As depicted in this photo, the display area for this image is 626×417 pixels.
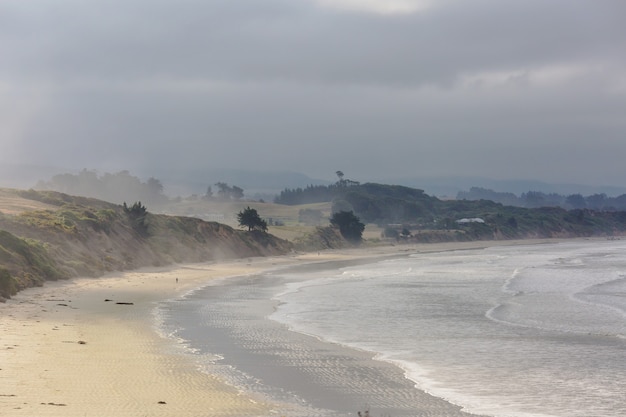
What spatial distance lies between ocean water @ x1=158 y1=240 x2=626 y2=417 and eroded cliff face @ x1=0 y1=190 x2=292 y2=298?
276 inches

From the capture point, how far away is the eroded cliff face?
35125mm

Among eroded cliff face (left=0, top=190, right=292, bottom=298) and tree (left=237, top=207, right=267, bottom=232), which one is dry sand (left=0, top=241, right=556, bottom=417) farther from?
tree (left=237, top=207, right=267, bottom=232)

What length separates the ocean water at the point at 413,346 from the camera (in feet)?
48.6

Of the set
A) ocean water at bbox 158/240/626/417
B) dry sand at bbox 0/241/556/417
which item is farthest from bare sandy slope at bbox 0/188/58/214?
dry sand at bbox 0/241/556/417

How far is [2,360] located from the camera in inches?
622

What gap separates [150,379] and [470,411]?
6.16m

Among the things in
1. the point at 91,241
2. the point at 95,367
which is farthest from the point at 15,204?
the point at 95,367

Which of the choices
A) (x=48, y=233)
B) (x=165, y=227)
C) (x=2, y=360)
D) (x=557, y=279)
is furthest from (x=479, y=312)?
(x=165, y=227)

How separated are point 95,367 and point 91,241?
36.3 meters

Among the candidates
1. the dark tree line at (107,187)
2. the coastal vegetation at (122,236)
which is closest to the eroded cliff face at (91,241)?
the coastal vegetation at (122,236)

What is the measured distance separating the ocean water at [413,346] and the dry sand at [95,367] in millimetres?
919

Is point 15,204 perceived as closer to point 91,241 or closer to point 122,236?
point 122,236

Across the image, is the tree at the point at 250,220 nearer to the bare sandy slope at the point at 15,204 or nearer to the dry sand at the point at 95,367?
the bare sandy slope at the point at 15,204

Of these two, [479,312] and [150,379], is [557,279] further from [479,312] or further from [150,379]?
[150,379]
